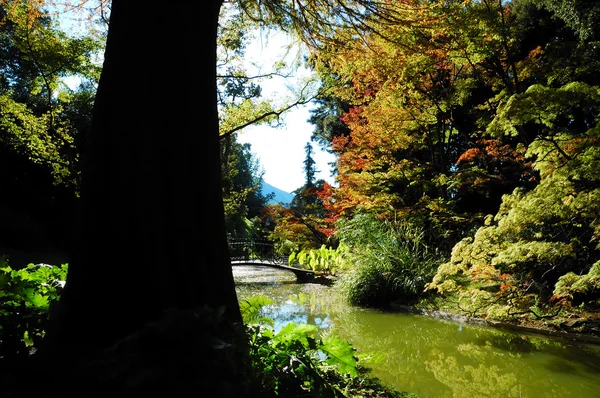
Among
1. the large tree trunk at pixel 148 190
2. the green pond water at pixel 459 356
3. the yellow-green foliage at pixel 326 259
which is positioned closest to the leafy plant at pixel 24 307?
the large tree trunk at pixel 148 190

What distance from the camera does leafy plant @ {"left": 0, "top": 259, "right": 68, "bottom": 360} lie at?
178 centimetres

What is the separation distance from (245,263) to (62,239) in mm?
6207

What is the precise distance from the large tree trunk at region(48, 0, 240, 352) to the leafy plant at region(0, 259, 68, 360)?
0.19 meters

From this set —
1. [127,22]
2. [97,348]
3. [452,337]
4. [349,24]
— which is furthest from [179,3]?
[452,337]

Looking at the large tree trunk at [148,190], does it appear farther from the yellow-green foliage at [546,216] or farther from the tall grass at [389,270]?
the tall grass at [389,270]

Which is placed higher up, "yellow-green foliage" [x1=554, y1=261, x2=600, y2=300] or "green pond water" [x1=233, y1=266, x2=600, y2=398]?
"yellow-green foliage" [x1=554, y1=261, x2=600, y2=300]

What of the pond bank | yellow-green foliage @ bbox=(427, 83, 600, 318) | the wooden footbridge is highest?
yellow-green foliage @ bbox=(427, 83, 600, 318)

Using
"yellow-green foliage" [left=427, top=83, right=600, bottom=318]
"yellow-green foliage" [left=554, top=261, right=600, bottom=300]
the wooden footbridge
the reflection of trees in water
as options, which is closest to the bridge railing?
the wooden footbridge

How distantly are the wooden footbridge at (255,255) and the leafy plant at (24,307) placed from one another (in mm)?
9163

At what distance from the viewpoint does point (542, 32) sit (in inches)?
430

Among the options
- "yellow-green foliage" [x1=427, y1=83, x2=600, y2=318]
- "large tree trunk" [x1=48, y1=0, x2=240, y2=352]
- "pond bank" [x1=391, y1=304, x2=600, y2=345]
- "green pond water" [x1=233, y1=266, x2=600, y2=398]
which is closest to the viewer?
"large tree trunk" [x1=48, y1=0, x2=240, y2=352]

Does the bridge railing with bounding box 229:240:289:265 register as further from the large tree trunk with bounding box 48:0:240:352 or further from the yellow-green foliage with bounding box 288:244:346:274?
the large tree trunk with bounding box 48:0:240:352

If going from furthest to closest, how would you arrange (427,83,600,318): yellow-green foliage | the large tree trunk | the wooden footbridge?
the wooden footbridge, (427,83,600,318): yellow-green foliage, the large tree trunk

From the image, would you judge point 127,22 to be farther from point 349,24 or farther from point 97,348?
point 349,24
